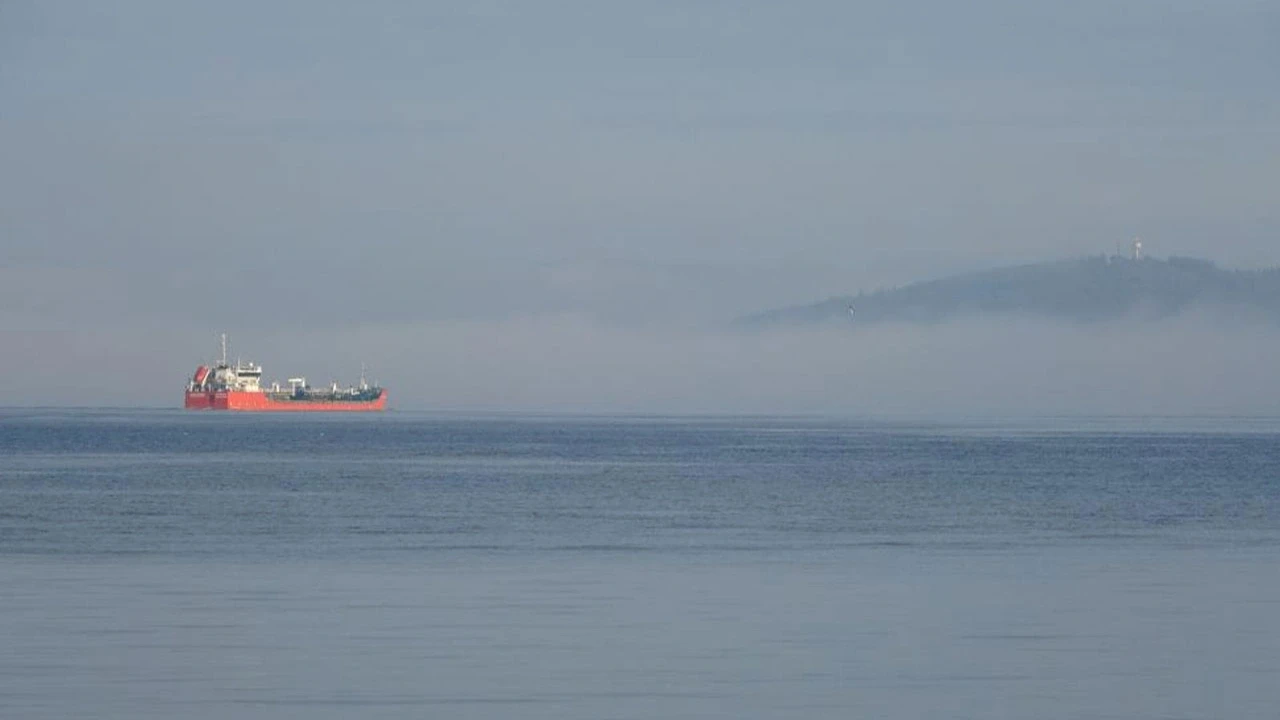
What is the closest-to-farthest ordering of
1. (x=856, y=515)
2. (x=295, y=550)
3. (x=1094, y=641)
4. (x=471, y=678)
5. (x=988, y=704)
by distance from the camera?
(x=988, y=704) → (x=471, y=678) → (x=1094, y=641) → (x=295, y=550) → (x=856, y=515)

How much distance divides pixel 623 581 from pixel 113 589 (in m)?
6.75

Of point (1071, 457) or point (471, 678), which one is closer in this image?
point (471, 678)

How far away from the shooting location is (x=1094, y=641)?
2022 centimetres

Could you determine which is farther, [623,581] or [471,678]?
[623,581]

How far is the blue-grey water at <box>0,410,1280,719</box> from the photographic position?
1686 cm

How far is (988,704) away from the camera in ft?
53.7

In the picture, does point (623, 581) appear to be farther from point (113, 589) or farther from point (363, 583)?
point (113, 589)

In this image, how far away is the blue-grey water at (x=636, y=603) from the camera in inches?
664

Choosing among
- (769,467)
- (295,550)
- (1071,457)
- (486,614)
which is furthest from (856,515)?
(1071,457)

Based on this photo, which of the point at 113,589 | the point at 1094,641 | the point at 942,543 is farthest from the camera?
the point at 942,543

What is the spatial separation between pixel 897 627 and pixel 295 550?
534 inches

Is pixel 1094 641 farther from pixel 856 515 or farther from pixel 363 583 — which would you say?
pixel 856 515

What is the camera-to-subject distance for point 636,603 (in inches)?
931

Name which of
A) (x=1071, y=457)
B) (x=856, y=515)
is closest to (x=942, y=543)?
(x=856, y=515)
